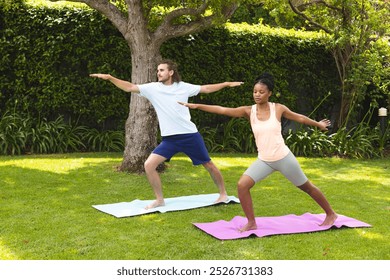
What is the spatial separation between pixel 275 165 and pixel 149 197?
2401 millimetres

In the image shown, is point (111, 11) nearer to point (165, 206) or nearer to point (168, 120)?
point (168, 120)

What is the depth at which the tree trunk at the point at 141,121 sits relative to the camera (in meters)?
9.35

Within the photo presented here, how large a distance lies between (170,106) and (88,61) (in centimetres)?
509

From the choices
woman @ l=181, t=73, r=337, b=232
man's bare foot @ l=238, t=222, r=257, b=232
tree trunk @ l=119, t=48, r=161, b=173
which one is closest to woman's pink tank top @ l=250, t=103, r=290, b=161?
woman @ l=181, t=73, r=337, b=232

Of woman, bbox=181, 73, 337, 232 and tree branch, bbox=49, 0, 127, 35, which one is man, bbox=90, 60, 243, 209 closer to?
woman, bbox=181, 73, 337, 232

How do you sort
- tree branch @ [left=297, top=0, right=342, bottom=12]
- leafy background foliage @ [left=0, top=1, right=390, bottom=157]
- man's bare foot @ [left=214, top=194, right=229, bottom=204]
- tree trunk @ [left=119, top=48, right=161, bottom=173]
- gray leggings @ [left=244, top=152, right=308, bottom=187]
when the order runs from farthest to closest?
tree branch @ [left=297, top=0, right=342, bottom=12], leafy background foliage @ [left=0, top=1, right=390, bottom=157], tree trunk @ [left=119, top=48, right=161, bottom=173], man's bare foot @ [left=214, top=194, right=229, bottom=204], gray leggings @ [left=244, top=152, right=308, bottom=187]

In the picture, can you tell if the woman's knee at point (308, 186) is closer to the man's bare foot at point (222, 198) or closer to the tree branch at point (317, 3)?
the man's bare foot at point (222, 198)

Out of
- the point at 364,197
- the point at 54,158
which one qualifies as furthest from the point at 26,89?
the point at 364,197

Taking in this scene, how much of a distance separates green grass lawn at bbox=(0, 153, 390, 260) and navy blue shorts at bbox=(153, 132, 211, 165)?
72 centimetres

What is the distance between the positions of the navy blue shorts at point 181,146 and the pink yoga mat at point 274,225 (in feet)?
3.66

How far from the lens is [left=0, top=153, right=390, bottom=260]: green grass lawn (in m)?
5.36

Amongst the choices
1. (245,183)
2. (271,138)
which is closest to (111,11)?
(271,138)

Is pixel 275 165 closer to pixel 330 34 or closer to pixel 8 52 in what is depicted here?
pixel 8 52

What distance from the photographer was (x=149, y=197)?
7.93 meters
